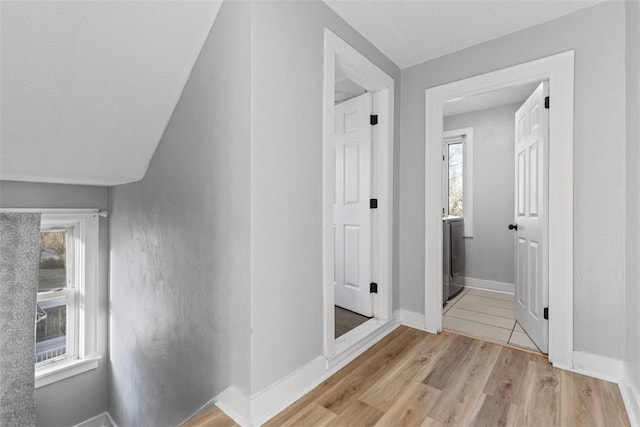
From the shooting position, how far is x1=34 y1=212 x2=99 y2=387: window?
2.76 meters

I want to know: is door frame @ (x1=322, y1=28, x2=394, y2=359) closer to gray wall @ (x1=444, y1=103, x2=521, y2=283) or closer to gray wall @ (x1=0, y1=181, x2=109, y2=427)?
gray wall @ (x1=444, y1=103, x2=521, y2=283)

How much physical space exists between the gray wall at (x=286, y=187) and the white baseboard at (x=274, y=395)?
0.15ft

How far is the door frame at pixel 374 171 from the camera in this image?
191 cm

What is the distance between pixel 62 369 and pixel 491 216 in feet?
16.1

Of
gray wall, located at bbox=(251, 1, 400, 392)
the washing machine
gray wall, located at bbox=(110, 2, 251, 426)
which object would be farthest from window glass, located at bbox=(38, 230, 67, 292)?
the washing machine

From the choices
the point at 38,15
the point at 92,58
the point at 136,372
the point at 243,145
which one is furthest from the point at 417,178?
the point at 136,372

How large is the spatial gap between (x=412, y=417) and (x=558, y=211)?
156 cm

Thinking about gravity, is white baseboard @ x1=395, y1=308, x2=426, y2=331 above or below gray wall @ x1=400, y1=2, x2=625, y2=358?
below

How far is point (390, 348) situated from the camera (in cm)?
228

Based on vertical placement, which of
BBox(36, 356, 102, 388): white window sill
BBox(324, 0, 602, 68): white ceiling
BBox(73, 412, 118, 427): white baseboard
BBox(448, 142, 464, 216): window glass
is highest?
BBox(324, 0, 602, 68): white ceiling

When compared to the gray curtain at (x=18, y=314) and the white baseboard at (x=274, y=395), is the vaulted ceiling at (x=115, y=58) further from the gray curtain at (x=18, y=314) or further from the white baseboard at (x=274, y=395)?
the white baseboard at (x=274, y=395)

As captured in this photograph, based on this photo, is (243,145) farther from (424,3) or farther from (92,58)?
(424,3)

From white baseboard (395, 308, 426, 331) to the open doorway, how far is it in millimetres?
286

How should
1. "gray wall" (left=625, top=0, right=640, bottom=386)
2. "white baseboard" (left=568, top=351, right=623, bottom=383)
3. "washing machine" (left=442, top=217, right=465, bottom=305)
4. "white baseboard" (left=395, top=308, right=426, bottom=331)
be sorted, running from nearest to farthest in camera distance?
"gray wall" (left=625, top=0, right=640, bottom=386) < "white baseboard" (left=568, top=351, right=623, bottom=383) < "white baseboard" (left=395, top=308, right=426, bottom=331) < "washing machine" (left=442, top=217, right=465, bottom=305)
